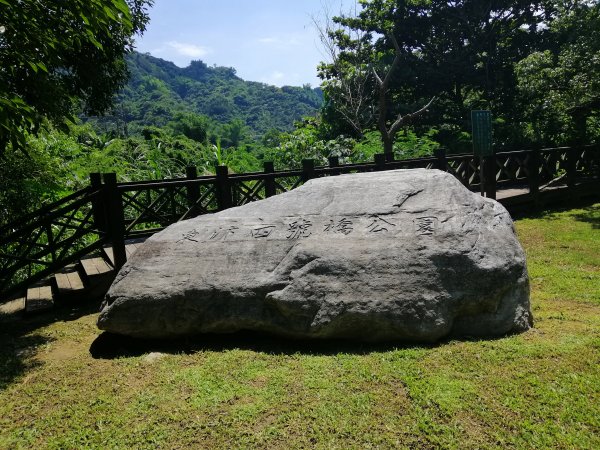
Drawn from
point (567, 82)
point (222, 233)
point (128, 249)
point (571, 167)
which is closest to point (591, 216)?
point (571, 167)

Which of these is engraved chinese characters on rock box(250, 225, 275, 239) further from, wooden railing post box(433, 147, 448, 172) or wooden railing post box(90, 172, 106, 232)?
wooden railing post box(433, 147, 448, 172)

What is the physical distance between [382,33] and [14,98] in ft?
57.6

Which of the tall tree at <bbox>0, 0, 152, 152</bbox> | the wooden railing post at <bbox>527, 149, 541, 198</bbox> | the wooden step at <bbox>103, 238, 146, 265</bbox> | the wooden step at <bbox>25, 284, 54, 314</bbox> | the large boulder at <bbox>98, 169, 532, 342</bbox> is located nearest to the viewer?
the tall tree at <bbox>0, 0, 152, 152</bbox>

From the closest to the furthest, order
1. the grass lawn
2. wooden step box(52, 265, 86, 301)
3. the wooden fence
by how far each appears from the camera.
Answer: the grass lawn → the wooden fence → wooden step box(52, 265, 86, 301)

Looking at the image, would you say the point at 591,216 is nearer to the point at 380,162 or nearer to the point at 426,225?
the point at 380,162

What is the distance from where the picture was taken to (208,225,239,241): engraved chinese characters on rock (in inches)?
216

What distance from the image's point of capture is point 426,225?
4.96 metres

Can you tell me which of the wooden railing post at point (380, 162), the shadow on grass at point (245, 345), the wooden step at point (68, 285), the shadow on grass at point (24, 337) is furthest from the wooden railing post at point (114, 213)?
the wooden railing post at point (380, 162)

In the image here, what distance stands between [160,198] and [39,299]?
2.31m

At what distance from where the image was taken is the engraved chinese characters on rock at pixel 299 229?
207 inches

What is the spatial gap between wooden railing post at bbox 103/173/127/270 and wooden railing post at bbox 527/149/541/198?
10.1 meters

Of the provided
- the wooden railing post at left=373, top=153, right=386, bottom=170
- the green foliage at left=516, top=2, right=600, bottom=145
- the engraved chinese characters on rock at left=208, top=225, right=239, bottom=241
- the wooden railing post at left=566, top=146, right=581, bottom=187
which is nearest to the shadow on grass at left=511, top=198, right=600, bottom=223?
the wooden railing post at left=566, top=146, right=581, bottom=187

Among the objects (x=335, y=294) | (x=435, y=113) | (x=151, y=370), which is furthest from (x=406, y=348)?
(x=435, y=113)

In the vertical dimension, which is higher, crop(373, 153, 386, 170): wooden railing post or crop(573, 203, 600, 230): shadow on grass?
crop(373, 153, 386, 170): wooden railing post
